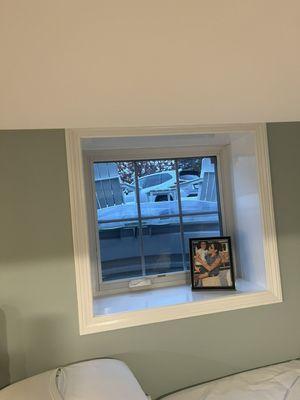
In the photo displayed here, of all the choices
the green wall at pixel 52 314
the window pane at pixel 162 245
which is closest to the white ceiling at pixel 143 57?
the green wall at pixel 52 314

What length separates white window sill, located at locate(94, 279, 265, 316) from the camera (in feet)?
5.04

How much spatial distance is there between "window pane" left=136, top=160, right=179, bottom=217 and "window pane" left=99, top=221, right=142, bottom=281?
0.13 metres

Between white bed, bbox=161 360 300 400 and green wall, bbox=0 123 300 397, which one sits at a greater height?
green wall, bbox=0 123 300 397

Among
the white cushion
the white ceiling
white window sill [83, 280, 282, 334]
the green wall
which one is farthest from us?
white window sill [83, 280, 282, 334]

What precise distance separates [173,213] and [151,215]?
5.1 inches

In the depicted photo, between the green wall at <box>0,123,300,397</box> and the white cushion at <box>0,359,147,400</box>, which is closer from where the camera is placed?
the white cushion at <box>0,359,147,400</box>

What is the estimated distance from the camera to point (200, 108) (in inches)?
46.6

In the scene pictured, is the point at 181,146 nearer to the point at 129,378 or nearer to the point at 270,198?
the point at 270,198

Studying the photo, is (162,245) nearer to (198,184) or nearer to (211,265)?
(211,265)

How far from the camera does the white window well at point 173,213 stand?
5.30 ft

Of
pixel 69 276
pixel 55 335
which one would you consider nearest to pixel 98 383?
pixel 55 335

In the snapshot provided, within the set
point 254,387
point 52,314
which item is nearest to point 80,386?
point 52,314

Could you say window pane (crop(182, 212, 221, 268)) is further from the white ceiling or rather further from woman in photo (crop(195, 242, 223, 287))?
the white ceiling

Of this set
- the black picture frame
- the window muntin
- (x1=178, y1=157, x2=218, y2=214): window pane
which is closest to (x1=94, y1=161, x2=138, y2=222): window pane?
the window muntin
